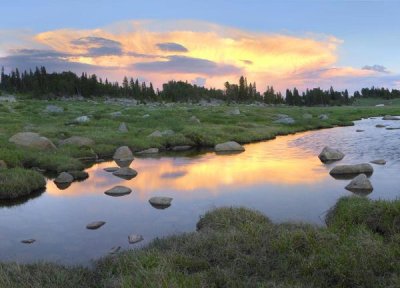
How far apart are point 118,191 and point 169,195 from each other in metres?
3.00

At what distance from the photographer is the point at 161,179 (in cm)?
2741

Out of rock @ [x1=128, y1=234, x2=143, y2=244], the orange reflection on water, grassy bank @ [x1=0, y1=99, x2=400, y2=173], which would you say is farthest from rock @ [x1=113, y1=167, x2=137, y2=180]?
rock @ [x1=128, y1=234, x2=143, y2=244]

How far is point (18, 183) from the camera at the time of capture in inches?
924

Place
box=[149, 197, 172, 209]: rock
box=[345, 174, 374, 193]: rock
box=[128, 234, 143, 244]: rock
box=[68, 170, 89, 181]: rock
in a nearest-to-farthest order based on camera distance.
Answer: box=[128, 234, 143, 244]: rock, box=[149, 197, 172, 209]: rock, box=[345, 174, 374, 193]: rock, box=[68, 170, 89, 181]: rock

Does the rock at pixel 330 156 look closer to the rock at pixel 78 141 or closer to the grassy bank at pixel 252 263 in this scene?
the grassy bank at pixel 252 263

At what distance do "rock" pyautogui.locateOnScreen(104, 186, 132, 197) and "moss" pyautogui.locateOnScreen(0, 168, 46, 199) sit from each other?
15.0 ft

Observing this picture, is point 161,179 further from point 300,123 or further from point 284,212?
point 300,123

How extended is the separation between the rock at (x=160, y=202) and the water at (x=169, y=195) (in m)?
0.44

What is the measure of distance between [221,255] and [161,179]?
16.2m

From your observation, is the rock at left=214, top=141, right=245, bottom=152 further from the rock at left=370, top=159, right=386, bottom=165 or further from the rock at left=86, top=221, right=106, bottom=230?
the rock at left=86, top=221, right=106, bottom=230

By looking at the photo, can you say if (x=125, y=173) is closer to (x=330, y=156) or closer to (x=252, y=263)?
(x=330, y=156)

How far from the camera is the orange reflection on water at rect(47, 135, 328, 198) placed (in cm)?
2494

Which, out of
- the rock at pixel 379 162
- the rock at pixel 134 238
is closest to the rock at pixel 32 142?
the rock at pixel 134 238

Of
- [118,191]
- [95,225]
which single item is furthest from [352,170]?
[95,225]
